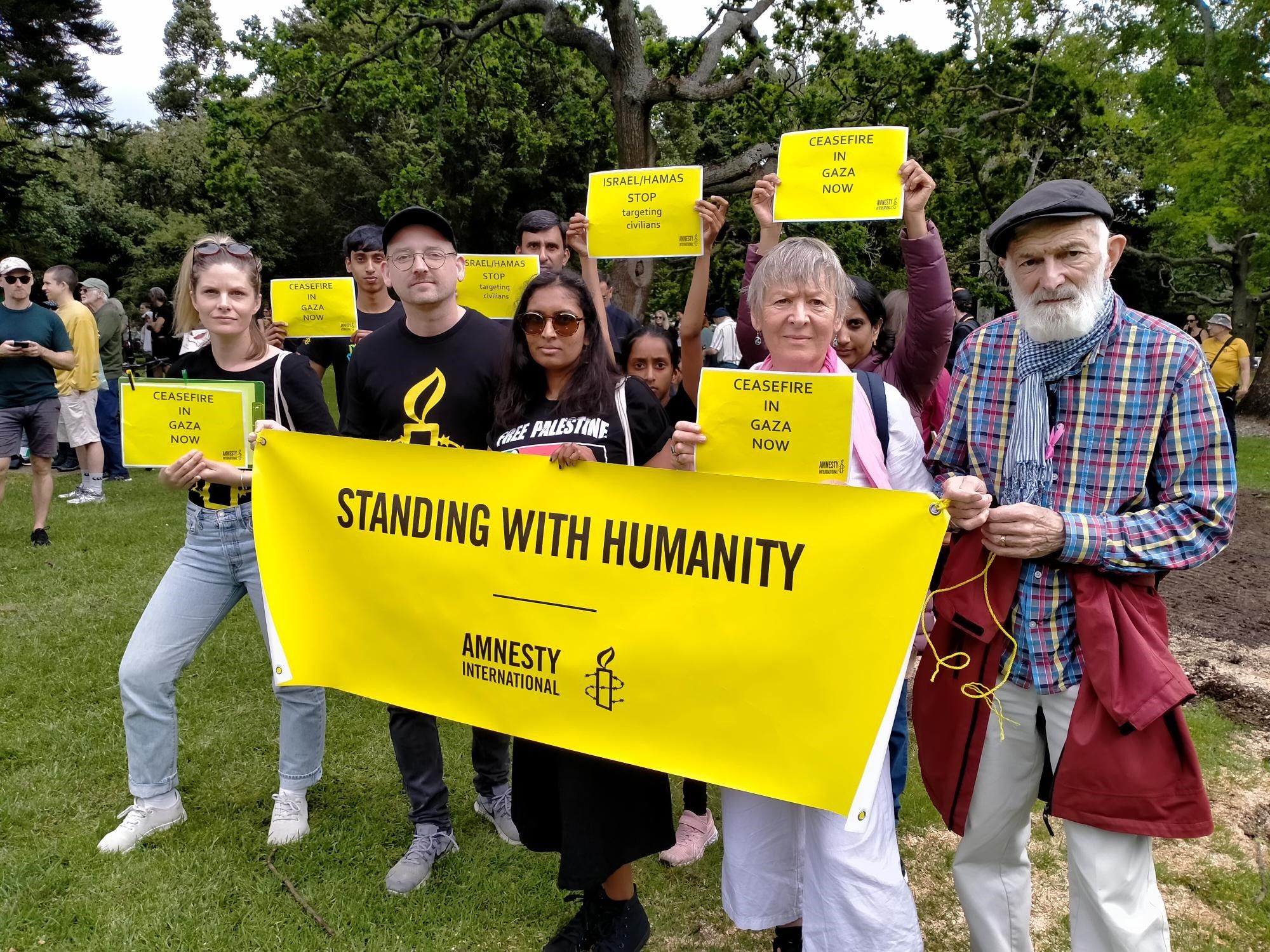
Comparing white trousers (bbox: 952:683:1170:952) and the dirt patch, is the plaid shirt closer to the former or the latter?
white trousers (bbox: 952:683:1170:952)

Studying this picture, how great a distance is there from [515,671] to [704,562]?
739mm

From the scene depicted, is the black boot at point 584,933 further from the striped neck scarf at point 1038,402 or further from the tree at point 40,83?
the tree at point 40,83

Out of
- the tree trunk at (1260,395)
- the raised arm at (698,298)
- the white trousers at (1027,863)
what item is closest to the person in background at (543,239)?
the raised arm at (698,298)

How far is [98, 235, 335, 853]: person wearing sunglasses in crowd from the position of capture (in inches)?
125

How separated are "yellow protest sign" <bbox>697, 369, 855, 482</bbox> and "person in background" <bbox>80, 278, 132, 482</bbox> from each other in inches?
405

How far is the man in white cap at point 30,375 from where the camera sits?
7.23m

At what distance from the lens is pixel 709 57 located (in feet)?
41.9

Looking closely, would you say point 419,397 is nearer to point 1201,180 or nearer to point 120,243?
point 1201,180

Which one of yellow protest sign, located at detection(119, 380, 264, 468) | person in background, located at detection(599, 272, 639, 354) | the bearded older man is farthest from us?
person in background, located at detection(599, 272, 639, 354)

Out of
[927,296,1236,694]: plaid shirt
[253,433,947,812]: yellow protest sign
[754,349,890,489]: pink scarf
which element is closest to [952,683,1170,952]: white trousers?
[927,296,1236,694]: plaid shirt

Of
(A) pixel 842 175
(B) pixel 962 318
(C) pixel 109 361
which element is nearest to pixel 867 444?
(A) pixel 842 175

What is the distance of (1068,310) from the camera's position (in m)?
2.07

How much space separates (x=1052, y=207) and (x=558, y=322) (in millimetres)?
1423

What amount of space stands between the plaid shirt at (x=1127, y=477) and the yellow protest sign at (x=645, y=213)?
1.83 metres
